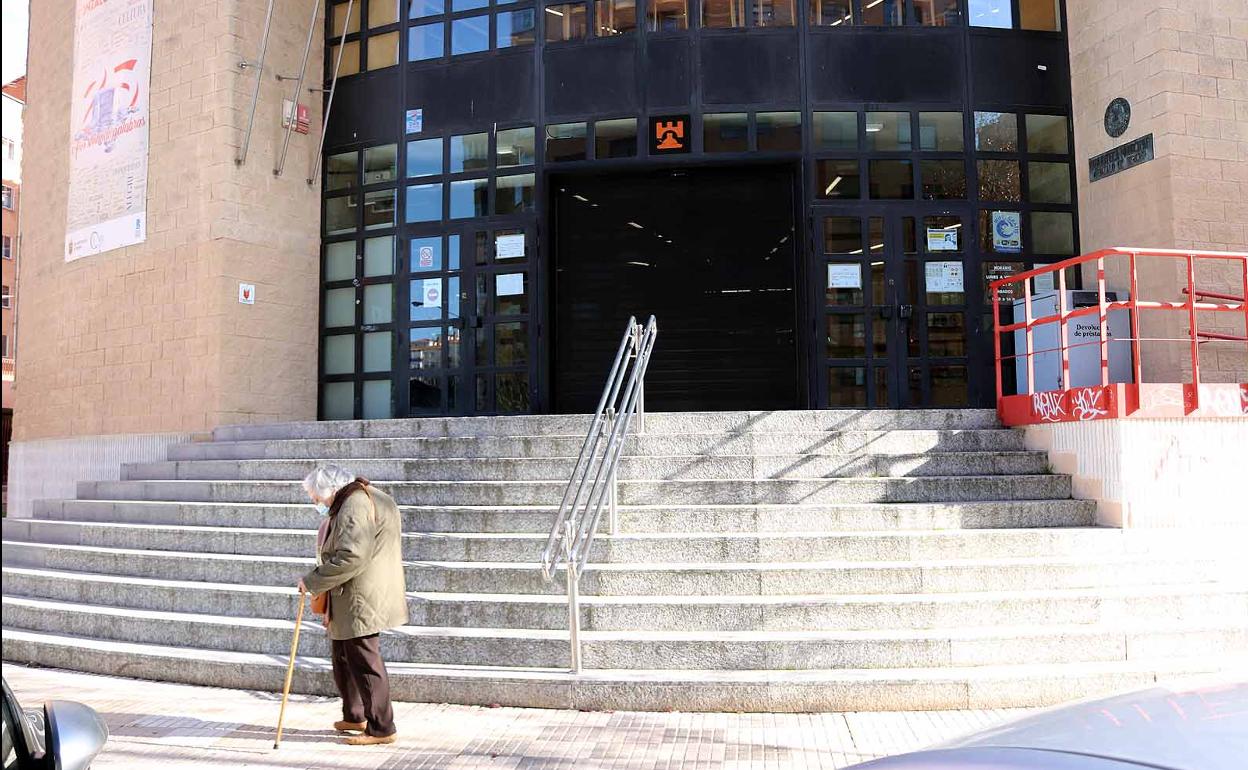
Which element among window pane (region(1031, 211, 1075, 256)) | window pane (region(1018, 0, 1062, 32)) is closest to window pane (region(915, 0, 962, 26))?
window pane (region(1018, 0, 1062, 32))

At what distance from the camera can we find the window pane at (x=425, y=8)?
44.0ft

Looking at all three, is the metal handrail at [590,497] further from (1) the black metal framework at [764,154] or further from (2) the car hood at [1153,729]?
(2) the car hood at [1153,729]

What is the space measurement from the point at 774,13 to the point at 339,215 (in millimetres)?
5977

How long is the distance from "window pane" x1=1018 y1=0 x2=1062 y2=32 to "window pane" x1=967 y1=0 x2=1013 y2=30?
0.15 m

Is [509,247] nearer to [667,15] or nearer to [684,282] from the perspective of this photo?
[684,282]

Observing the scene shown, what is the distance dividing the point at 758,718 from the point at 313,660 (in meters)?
2.98

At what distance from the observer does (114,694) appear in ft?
22.9

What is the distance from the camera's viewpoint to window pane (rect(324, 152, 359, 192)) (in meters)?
13.7

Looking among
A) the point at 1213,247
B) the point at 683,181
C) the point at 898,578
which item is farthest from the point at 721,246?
the point at 898,578

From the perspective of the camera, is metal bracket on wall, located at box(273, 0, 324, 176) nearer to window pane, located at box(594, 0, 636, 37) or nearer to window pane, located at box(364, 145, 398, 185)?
window pane, located at box(364, 145, 398, 185)

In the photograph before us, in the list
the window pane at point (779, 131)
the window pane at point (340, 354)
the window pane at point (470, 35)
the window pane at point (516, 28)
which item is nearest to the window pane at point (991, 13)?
the window pane at point (779, 131)

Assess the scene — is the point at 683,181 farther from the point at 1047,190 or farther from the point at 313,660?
the point at 313,660

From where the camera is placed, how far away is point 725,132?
487 inches

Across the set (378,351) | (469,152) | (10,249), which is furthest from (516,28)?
(10,249)
